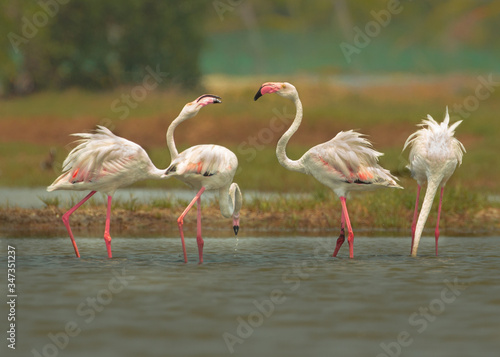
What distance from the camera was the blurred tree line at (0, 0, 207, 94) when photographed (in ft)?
135

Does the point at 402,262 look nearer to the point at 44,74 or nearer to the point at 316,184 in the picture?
the point at 316,184

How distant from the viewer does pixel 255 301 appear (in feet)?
29.3

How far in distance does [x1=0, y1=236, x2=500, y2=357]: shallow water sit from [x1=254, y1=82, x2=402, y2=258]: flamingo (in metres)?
0.92

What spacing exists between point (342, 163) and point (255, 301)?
3.72m

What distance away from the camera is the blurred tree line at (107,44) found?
4116 centimetres

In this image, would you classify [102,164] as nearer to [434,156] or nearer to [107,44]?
[434,156]

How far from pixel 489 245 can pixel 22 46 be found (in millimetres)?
30357

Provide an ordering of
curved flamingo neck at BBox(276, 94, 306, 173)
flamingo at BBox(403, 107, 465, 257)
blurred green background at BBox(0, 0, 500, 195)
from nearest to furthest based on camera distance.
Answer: flamingo at BBox(403, 107, 465, 257), curved flamingo neck at BBox(276, 94, 306, 173), blurred green background at BBox(0, 0, 500, 195)

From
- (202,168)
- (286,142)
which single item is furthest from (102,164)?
(286,142)

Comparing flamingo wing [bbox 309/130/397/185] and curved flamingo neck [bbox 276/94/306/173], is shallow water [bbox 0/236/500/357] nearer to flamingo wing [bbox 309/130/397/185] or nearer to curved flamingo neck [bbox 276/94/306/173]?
flamingo wing [bbox 309/130/397/185]

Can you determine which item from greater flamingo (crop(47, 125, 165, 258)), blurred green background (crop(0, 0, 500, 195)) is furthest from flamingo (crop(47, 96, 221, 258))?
blurred green background (crop(0, 0, 500, 195))

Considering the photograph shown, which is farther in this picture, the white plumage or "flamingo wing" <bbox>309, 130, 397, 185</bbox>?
"flamingo wing" <bbox>309, 130, 397, 185</bbox>

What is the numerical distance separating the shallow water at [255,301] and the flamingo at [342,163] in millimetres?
924

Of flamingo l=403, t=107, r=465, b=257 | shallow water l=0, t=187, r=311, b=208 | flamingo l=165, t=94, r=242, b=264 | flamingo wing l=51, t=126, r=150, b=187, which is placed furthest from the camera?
shallow water l=0, t=187, r=311, b=208
